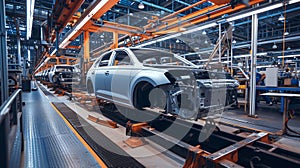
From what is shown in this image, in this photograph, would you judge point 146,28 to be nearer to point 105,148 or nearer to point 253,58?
point 253,58

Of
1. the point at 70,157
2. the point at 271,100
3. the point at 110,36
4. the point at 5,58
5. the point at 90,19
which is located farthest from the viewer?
the point at 110,36

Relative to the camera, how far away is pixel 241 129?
115 inches

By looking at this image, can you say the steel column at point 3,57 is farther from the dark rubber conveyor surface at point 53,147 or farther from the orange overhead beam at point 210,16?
the orange overhead beam at point 210,16

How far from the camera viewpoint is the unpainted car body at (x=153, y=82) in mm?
2418

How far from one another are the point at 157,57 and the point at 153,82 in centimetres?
119

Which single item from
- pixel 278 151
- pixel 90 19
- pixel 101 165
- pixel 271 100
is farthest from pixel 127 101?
pixel 271 100

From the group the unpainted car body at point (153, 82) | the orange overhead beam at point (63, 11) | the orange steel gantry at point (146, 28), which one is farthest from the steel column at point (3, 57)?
the orange overhead beam at point (63, 11)

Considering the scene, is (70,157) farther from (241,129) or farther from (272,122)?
(272,122)

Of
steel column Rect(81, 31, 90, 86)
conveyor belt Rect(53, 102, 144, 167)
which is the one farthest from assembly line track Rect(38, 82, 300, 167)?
steel column Rect(81, 31, 90, 86)

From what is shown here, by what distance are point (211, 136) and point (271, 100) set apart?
218 inches

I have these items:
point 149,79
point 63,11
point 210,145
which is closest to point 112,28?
point 63,11

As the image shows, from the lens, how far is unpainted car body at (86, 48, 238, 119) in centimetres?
242

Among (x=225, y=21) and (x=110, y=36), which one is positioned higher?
(x=110, y=36)

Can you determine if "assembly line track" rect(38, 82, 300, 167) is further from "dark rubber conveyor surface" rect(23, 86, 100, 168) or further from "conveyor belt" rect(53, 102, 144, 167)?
"dark rubber conveyor surface" rect(23, 86, 100, 168)
